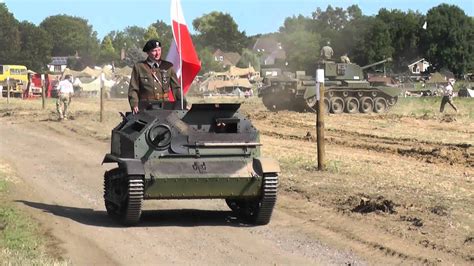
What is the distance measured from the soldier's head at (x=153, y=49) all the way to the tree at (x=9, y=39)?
9294 centimetres

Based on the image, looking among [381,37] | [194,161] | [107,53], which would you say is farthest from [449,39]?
[194,161]

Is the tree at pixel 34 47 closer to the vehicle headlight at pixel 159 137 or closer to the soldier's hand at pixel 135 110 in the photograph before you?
the soldier's hand at pixel 135 110

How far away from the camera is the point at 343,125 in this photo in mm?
27703

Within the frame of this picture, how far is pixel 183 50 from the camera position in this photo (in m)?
11.7

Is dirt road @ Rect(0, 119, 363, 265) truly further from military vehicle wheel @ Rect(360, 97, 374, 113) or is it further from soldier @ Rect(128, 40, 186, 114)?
military vehicle wheel @ Rect(360, 97, 374, 113)

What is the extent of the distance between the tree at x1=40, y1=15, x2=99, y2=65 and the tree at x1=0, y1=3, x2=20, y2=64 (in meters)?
41.2

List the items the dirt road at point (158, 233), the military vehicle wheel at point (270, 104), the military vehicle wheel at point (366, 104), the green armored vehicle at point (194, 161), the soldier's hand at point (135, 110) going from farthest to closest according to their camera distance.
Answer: the military vehicle wheel at point (270, 104) → the military vehicle wheel at point (366, 104) → the soldier's hand at point (135, 110) → the green armored vehicle at point (194, 161) → the dirt road at point (158, 233)

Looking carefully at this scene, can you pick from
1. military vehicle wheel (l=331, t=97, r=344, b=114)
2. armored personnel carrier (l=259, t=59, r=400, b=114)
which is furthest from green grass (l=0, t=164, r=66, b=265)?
military vehicle wheel (l=331, t=97, r=344, b=114)

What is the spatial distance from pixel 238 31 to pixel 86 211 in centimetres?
14699

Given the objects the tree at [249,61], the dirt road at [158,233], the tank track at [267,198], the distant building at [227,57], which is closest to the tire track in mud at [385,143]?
the dirt road at [158,233]

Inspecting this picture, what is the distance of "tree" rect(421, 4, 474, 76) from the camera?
9838 cm

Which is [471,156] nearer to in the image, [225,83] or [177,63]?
[177,63]

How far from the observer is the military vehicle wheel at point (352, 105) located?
35.4 meters

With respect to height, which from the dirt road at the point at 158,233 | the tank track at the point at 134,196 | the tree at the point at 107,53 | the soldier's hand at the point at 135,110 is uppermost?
the tree at the point at 107,53
